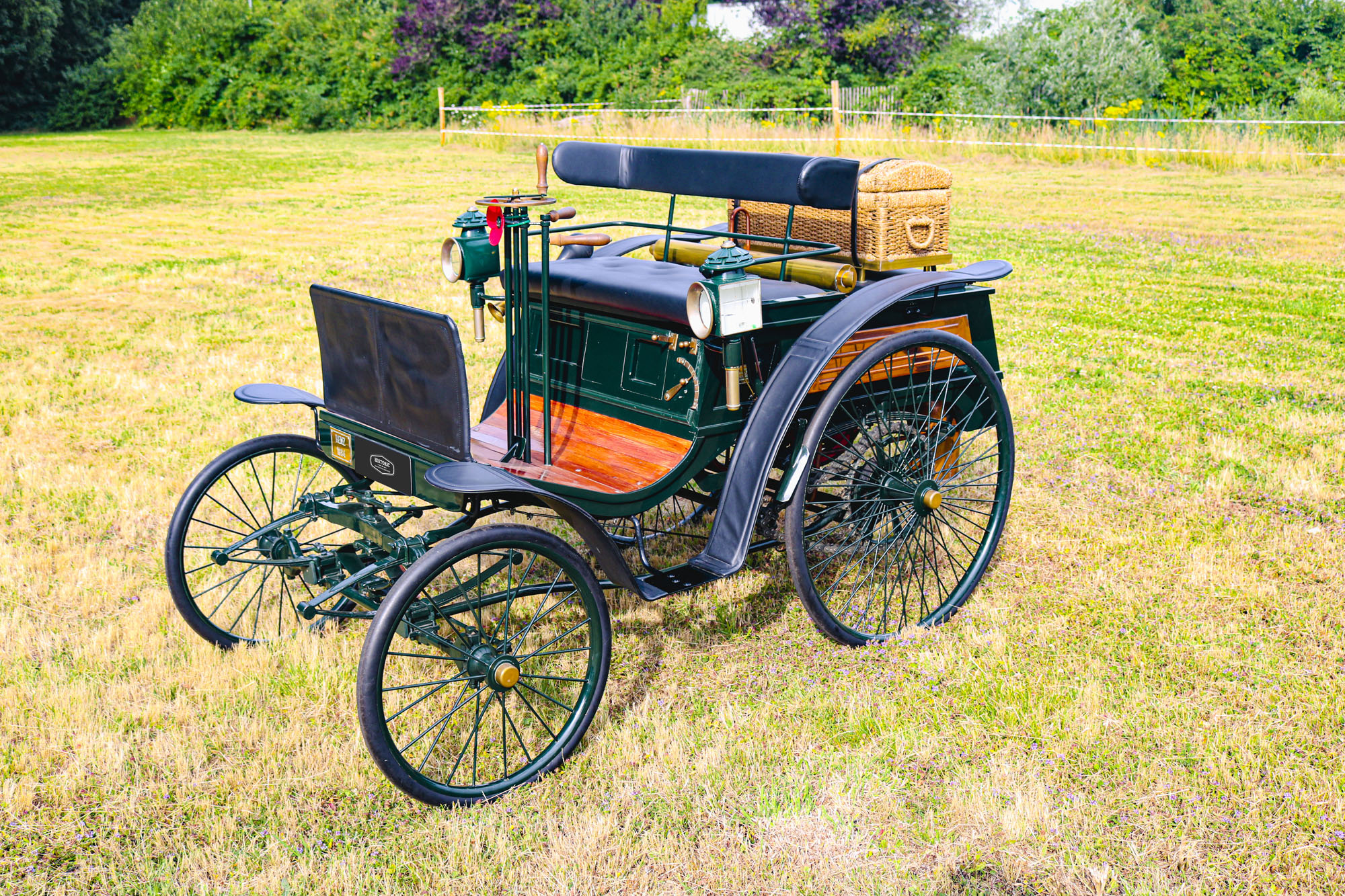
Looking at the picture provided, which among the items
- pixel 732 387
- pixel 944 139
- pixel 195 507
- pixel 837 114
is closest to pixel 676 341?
pixel 732 387

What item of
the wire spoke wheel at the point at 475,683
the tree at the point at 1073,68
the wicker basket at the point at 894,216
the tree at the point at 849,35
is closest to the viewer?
the wire spoke wheel at the point at 475,683

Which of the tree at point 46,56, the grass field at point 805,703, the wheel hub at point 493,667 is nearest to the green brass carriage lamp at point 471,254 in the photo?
the wheel hub at point 493,667

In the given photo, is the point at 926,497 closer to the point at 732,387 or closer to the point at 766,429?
the point at 766,429

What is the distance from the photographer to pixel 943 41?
29.6 meters

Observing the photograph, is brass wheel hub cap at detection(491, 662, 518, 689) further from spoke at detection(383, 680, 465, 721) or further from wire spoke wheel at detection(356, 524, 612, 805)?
spoke at detection(383, 680, 465, 721)

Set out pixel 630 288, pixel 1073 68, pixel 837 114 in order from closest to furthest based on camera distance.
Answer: pixel 630 288, pixel 837 114, pixel 1073 68

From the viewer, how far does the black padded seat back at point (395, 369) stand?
282cm

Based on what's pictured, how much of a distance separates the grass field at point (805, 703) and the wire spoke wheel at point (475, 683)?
0.41ft

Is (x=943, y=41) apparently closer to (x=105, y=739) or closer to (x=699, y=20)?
(x=699, y=20)

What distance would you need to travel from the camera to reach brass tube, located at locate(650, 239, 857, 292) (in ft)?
12.1

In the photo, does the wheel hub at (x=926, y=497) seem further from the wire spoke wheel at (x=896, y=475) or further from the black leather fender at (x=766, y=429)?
the black leather fender at (x=766, y=429)

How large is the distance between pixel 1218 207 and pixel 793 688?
12712mm

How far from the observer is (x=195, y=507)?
342 centimetres

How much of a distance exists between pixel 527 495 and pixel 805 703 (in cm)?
107
